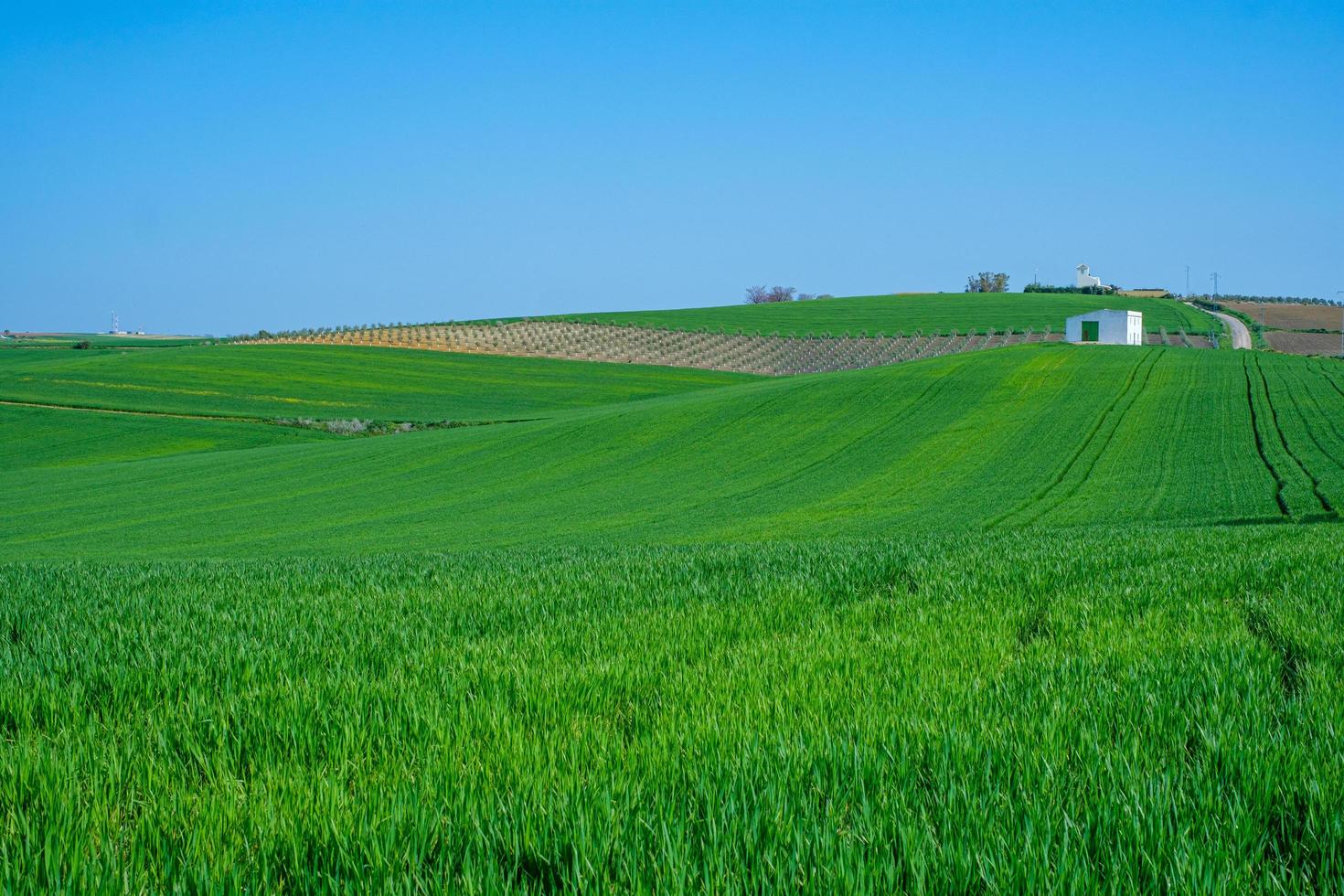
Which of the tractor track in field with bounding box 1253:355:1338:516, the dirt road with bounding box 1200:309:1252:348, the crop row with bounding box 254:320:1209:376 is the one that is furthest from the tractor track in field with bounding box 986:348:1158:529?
the crop row with bounding box 254:320:1209:376

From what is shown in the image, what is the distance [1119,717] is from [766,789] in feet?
6.85

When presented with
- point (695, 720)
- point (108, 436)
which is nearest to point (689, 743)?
point (695, 720)

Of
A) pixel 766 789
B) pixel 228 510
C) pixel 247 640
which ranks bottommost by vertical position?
pixel 228 510

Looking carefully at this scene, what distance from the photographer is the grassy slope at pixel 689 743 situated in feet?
11.0

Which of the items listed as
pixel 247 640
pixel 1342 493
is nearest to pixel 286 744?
pixel 247 640

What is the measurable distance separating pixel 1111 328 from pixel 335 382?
51741 mm

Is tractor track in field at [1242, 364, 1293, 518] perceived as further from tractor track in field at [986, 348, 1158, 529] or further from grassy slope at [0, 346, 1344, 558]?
tractor track in field at [986, 348, 1158, 529]

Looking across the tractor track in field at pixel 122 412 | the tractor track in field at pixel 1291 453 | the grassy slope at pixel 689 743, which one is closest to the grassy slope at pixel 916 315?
the tractor track in field at pixel 1291 453

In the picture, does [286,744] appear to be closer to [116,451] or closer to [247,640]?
[247,640]

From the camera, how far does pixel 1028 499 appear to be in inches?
1107

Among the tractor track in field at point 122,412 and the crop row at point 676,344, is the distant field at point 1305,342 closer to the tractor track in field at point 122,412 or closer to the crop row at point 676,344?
the crop row at point 676,344

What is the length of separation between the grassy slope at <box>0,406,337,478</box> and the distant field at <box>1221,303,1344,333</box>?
276 feet

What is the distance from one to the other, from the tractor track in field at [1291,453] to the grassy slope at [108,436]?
4385 cm

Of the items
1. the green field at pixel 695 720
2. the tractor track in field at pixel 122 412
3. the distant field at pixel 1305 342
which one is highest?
the distant field at pixel 1305 342
